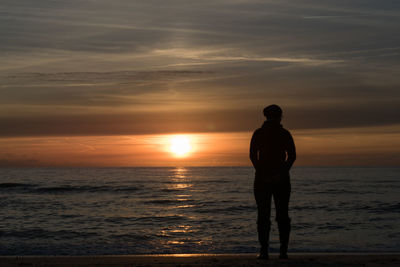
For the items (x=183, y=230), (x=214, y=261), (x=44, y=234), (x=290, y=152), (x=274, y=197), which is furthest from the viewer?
(x=183, y=230)

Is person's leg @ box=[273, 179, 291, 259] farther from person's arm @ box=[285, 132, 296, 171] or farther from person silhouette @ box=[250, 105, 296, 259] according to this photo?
person's arm @ box=[285, 132, 296, 171]

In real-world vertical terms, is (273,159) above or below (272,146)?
below

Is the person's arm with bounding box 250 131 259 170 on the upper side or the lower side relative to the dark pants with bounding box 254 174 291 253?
upper

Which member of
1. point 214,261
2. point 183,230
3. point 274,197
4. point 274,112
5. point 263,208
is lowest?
point 214,261

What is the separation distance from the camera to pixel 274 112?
7.13 m

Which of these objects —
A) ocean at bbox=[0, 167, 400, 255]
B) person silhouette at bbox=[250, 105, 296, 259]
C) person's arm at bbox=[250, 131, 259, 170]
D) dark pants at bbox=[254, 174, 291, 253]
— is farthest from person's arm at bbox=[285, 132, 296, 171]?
ocean at bbox=[0, 167, 400, 255]

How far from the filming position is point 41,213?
19.5 m

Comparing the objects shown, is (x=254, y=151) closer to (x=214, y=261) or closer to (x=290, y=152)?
(x=290, y=152)

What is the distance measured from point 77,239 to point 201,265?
6350 mm

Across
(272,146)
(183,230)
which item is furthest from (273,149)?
(183,230)

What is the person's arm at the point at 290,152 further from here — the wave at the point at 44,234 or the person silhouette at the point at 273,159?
the wave at the point at 44,234

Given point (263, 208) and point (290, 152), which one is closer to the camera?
point (290, 152)

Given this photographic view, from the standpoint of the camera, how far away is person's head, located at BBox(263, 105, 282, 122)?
23.4 ft

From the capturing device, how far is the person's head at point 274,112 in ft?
23.4
